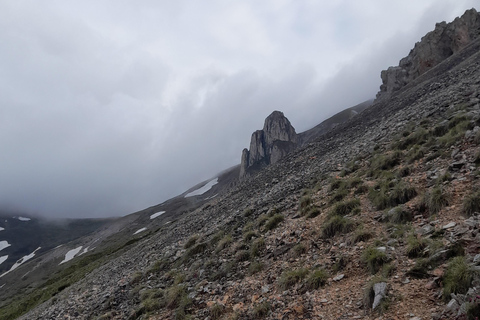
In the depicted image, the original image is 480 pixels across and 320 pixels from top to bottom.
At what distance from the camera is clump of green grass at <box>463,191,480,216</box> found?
27.6ft

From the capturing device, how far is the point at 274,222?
1560cm

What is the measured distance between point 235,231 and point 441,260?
12.1 meters

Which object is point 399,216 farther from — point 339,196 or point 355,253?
point 339,196

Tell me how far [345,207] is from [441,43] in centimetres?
7212

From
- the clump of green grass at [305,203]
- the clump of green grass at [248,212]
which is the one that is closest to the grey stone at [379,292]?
the clump of green grass at [305,203]

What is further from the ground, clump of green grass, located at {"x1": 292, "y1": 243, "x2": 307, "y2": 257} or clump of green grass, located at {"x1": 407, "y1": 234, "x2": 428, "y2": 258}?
clump of green grass, located at {"x1": 292, "y1": 243, "x2": 307, "y2": 257}

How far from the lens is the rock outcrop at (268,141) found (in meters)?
140

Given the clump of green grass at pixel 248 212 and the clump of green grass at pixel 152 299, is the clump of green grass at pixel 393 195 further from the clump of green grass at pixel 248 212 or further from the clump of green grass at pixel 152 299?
the clump of green grass at pixel 152 299

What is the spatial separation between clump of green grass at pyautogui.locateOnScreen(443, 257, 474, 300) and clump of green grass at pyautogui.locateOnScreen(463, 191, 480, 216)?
2594 mm

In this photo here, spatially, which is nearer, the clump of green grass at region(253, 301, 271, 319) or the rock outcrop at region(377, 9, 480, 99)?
the clump of green grass at region(253, 301, 271, 319)

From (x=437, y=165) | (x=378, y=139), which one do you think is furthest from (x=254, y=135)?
(x=437, y=165)

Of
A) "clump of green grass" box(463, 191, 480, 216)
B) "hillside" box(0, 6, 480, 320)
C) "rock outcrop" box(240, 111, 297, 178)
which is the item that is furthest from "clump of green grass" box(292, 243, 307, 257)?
"rock outcrop" box(240, 111, 297, 178)

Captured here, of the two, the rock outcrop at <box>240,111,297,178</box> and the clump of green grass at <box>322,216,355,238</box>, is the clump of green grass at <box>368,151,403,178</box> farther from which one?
the rock outcrop at <box>240,111,297,178</box>

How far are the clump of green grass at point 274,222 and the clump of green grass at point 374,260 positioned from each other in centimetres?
698
